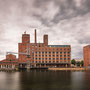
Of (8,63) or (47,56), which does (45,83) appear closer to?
(47,56)

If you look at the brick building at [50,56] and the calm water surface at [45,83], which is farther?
the brick building at [50,56]

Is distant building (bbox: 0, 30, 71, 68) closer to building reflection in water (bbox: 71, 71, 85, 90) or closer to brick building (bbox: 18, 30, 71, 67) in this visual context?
brick building (bbox: 18, 30, 71, 67)

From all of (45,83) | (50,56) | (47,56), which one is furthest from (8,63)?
(45,83)

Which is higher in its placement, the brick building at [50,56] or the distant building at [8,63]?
the brick building at [50,56]

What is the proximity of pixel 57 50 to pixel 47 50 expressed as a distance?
12134 mm

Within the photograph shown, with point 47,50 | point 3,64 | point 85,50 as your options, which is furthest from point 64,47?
point 3,64

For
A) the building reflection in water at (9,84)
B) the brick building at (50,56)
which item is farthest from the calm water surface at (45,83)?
the brick building at (50,56)

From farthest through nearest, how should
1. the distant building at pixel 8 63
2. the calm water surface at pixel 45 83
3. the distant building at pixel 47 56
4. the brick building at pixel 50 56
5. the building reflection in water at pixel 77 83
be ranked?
the distant building at pixel 8 63 → the distant building at pixel 47 56 → the brick building at pixel 50 56 → the building reflection in water at pixel 77 83 → the calm water surface at pixel 45 83

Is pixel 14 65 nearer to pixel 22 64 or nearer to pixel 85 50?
pixel 22 64

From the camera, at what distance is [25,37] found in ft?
619

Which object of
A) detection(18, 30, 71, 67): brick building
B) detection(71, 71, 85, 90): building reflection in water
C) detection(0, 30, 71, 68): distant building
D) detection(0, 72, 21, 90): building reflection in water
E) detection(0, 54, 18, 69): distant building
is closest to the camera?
detection(71, 71, 85, 90): building reflection in water

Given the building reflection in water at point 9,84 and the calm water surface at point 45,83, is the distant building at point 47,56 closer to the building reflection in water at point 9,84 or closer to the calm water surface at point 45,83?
the calm water surface at point 45,83

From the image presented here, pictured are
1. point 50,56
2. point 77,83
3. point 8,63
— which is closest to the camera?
point 77,83

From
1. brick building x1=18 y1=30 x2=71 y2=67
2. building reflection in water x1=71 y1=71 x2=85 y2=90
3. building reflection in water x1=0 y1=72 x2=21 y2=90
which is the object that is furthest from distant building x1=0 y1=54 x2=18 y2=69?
building reflection in water x1=71 y1=71 x2=85 y2=90
